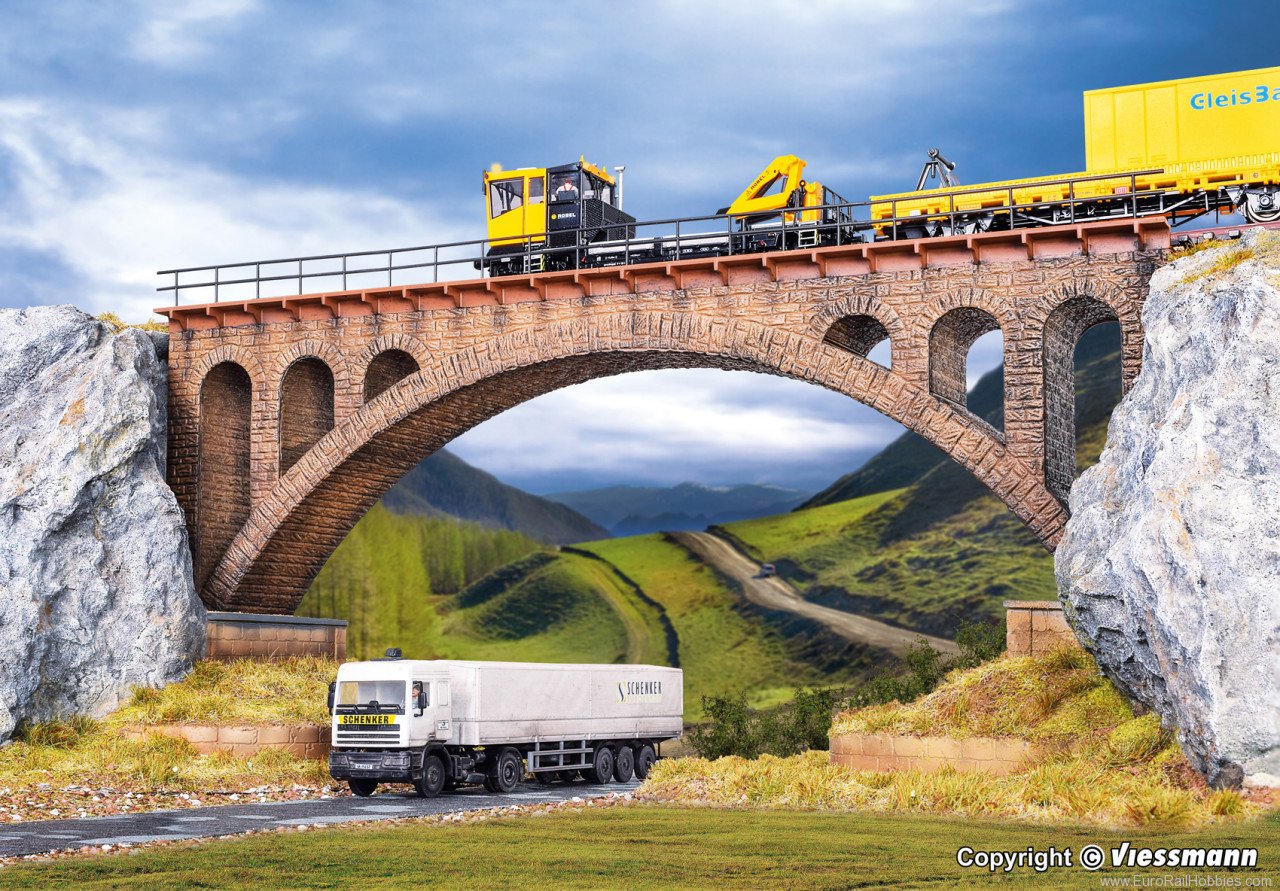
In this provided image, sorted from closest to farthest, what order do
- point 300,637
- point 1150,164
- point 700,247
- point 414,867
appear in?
point 414,867, point 1150,164, point 700,247, point 300,637

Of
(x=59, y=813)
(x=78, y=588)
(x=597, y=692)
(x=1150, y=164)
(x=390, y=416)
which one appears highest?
(x=1150, y=164)

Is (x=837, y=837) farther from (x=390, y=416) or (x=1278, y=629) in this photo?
(x=390, y=416)

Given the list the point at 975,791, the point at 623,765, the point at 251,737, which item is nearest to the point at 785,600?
the point at 623,765

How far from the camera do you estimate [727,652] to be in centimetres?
6134

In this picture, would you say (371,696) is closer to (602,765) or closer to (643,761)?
(602,765)

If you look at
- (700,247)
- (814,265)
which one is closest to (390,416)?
(700,247)


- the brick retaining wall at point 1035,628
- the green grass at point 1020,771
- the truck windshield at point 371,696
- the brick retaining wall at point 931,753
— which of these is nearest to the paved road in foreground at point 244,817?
the truck windshield at point 371,696

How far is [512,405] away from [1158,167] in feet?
53.0

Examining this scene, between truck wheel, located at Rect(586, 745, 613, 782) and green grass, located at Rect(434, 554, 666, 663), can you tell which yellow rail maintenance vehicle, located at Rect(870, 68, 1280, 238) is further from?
green grass, located at Rect(434, 554, 666, 663)

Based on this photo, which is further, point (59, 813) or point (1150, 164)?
point (1150, 164)

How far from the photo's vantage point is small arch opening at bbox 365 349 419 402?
34.6 m

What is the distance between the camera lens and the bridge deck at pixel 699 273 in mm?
27281

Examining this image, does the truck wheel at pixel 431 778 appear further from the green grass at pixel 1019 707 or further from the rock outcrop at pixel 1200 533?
the rock outcrop at pixel 1200 533

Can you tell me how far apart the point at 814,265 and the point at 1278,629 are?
47.1 feet
